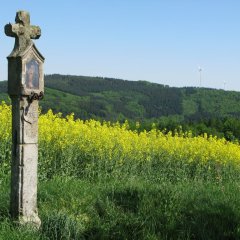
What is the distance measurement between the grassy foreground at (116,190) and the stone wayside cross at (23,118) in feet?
1.05

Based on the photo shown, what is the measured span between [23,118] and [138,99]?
12727 cm

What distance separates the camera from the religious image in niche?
7547mm

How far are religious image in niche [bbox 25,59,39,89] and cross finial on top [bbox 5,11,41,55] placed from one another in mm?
277

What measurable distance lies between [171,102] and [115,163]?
12394 cm

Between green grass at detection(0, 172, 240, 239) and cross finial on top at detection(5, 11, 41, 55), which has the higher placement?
cross finial on top at detection(5, 11, 41, 55)

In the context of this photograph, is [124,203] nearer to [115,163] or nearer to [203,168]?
[115,163]

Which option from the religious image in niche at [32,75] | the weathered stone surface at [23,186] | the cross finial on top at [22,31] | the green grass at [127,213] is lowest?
the green grass at [127,213]

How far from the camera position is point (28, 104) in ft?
25.0

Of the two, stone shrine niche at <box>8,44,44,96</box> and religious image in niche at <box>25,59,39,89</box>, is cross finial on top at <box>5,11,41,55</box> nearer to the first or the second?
stone shrine niche at <box>8,44,44,96</box>

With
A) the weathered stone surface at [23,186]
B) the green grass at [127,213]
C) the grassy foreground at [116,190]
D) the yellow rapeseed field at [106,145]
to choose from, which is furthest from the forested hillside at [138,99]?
the weathered stone surface at [23,186]

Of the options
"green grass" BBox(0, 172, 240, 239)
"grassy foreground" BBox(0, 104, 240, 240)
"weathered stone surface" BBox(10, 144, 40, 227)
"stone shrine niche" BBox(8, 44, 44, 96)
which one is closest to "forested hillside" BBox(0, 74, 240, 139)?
"grassy foreground" BBox(0, 104, 240, 240)

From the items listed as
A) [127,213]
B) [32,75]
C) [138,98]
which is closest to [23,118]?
[32,75]

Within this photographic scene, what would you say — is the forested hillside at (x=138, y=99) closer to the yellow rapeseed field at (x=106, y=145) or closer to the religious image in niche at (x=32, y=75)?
the yellow rapeseed field at (x=106, y=145)

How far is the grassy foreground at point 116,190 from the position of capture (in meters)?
7.72
